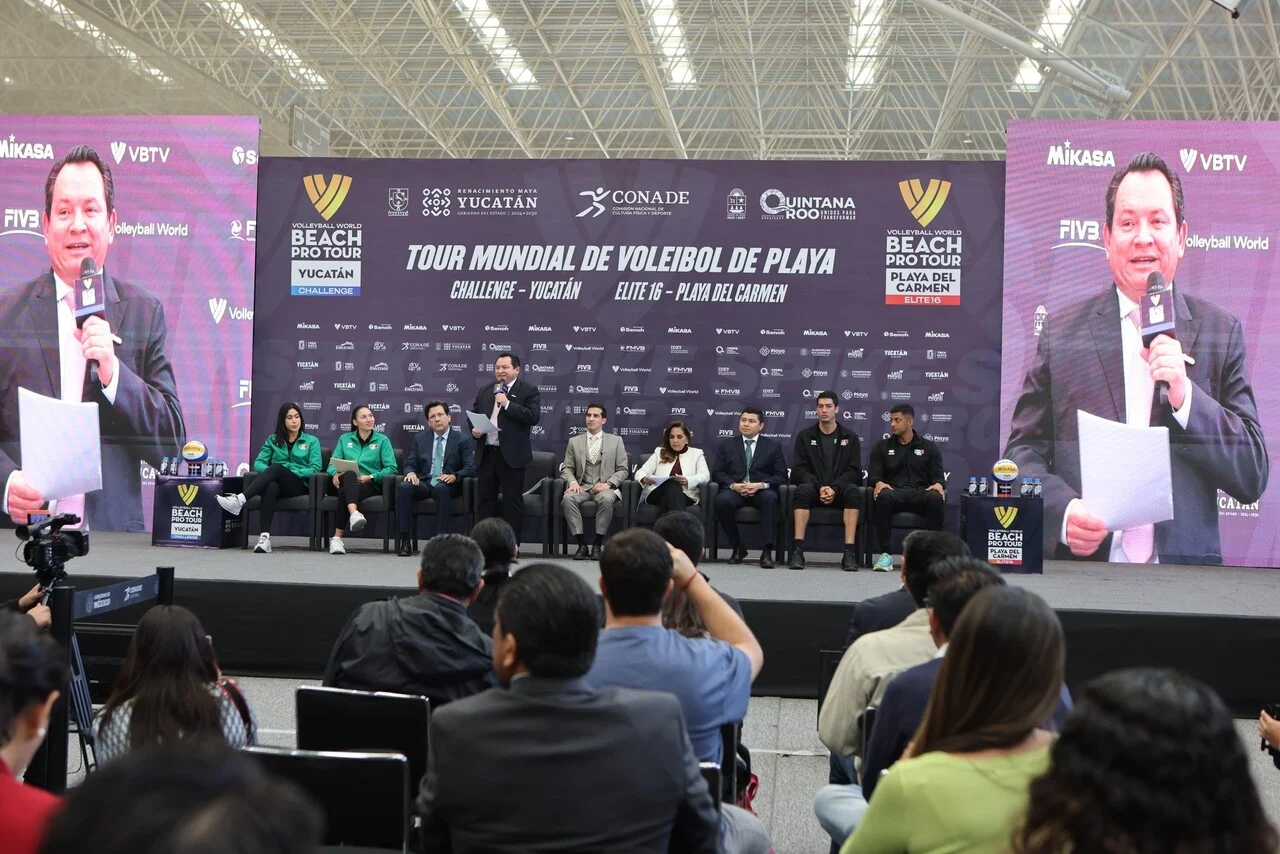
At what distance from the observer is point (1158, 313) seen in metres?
8.34

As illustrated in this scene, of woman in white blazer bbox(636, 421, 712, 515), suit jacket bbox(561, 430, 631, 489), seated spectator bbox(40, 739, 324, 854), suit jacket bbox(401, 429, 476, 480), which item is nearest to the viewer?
seated spectator bbox(40, 739, 324, 854)

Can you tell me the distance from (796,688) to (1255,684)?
71.0 inches

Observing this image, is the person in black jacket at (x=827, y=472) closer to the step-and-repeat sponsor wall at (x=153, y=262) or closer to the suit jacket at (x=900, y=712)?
the step-and-repeat sponsor wall at (x=153, y=262)

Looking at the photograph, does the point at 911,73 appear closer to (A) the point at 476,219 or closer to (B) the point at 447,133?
(B) the point at 447,133

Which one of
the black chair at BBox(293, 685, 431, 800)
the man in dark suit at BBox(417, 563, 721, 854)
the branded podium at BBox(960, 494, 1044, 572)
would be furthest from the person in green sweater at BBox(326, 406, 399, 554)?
the man in dark suit at BBox(417, 563, 721, 854)

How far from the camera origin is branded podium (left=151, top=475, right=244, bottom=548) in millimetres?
8117

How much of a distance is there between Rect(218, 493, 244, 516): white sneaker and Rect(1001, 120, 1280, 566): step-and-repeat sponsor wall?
5.15 meters

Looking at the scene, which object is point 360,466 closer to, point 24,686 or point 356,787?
point 356,787

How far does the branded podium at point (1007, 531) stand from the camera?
761 centimetres

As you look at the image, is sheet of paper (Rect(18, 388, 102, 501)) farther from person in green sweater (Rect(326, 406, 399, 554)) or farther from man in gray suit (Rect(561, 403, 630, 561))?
man in gray suit (Rect(561, 403, 630, 561))

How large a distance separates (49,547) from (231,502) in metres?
4.80

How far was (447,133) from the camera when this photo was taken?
19797mm

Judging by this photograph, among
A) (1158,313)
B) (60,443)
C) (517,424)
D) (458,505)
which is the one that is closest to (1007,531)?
(1158,313)

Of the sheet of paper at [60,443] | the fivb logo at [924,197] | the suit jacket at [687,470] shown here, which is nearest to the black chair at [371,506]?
the suit jacket at [687,470]
